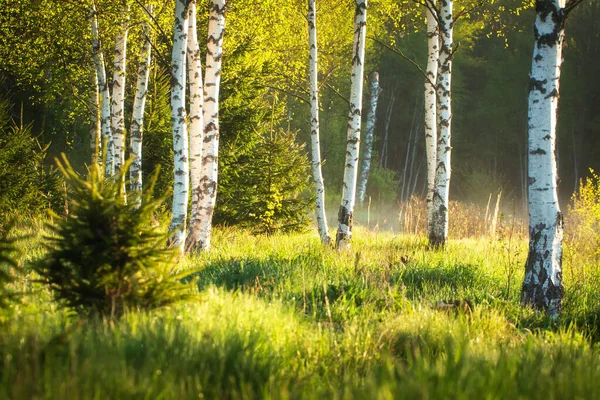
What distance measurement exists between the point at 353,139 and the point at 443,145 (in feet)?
5.42

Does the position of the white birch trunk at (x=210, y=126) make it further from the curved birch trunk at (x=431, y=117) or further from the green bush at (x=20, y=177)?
the green bush at (x=20, y=177)

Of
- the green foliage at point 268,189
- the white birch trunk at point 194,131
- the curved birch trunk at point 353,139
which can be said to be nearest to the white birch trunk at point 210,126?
the white birch trunk at point 194,131

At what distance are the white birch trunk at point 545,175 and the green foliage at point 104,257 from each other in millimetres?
3913

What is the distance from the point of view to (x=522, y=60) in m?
33.8

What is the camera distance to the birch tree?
21.0 ft

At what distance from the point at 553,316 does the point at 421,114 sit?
32.8m

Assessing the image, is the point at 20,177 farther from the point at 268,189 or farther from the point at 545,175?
the point at 545,175

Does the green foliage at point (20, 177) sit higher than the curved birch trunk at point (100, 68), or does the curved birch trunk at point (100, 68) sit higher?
the curved birch trunk at point (100, 68)

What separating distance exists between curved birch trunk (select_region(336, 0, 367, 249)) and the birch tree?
14.3 feet

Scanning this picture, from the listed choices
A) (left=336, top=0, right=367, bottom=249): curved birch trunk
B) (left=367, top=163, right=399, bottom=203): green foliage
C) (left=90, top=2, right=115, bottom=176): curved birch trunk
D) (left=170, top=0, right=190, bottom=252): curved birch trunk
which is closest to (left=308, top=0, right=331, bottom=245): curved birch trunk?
(left=336, top=0, right=367, bottom=249): curved birch trunk

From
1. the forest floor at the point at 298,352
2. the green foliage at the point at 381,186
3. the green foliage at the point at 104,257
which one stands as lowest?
the forest floor at the point at 298,352

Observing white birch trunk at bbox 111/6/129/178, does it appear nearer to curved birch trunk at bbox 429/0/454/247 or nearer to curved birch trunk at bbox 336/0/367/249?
curved birch trunk at bbox 336/0/367/249

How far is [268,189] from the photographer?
13250 millimetres

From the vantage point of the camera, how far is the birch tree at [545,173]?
640 centimetres
